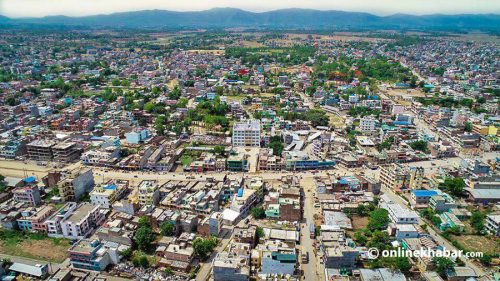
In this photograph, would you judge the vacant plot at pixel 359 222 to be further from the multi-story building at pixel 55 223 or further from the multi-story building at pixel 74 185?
the multi-story building at pixel 74 185

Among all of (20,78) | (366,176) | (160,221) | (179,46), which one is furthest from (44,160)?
(179,46)

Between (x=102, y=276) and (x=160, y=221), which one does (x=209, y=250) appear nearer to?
(x=160, y=221)

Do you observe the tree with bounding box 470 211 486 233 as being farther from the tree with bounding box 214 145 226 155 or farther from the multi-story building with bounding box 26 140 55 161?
the multi-story building with bounding box 26 140 55 161

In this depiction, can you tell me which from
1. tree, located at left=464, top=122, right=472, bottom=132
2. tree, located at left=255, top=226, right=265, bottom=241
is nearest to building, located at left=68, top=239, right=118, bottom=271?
tree, located at left=255, top=226, right=265, bottom=241

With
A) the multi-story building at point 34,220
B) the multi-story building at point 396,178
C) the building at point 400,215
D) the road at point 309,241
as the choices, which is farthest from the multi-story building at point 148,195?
the multi-story building at point 396,178

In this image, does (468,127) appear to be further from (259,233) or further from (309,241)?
(259,233)

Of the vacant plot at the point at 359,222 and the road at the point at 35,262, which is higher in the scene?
the vacant plot at the point at 359,222

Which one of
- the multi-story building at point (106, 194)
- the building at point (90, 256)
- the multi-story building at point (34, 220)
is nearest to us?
the building at point (90, 256)

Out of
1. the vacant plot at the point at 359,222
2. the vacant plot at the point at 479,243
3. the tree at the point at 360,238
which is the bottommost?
the vacant plot at the point at 479,243
